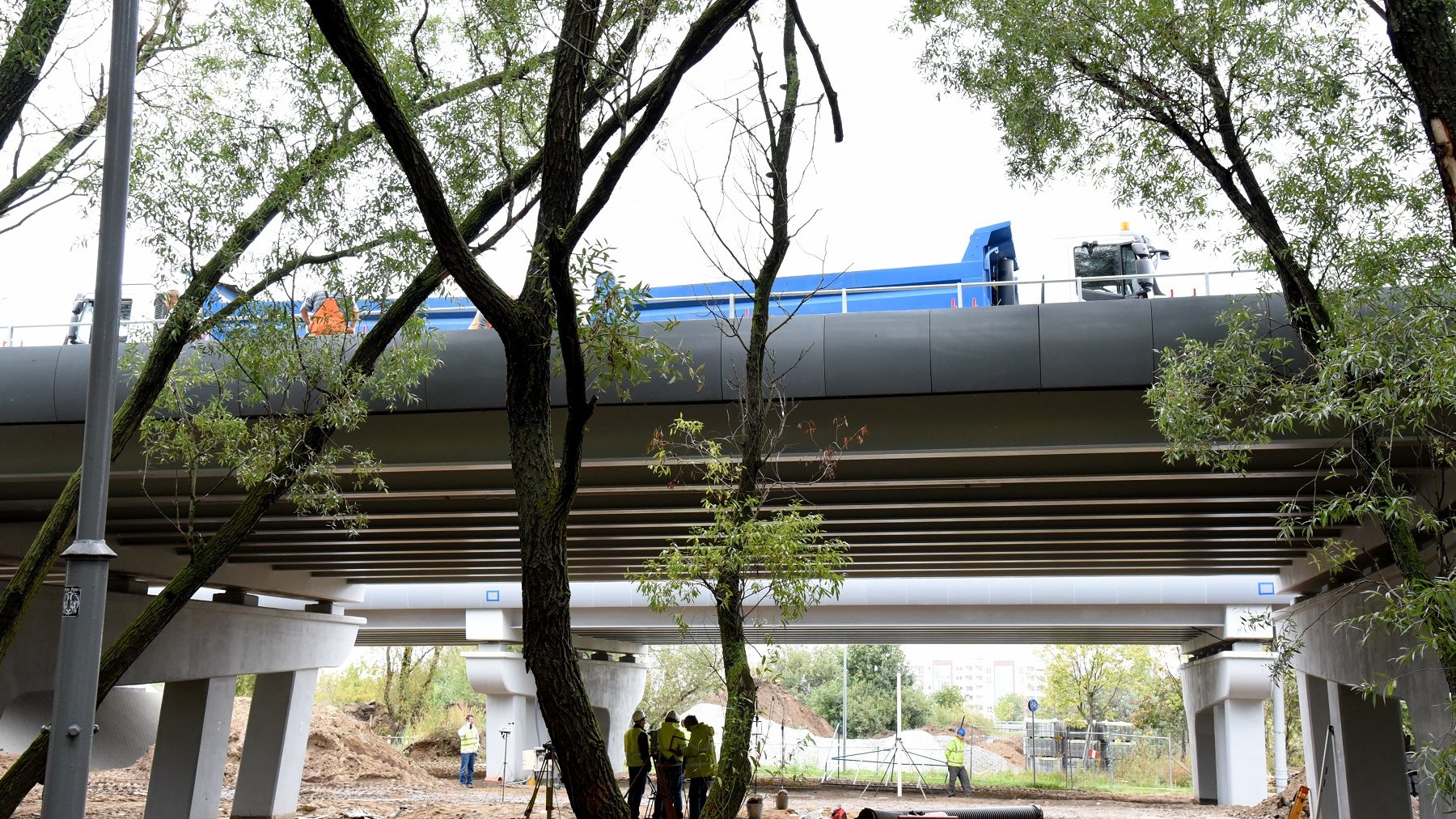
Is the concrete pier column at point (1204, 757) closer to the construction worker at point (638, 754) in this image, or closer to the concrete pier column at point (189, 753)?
the construction worker at point (638, 754)

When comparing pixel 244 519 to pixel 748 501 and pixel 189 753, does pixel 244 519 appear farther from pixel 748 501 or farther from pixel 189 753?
pixel 189 753

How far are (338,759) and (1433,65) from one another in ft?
113

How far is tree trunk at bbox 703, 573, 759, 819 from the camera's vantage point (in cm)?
732

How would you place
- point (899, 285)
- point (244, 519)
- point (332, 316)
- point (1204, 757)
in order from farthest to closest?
1. point (1204, 757)
2. point (899, 285)
3. point (332, 316)
4. point (244, 519)

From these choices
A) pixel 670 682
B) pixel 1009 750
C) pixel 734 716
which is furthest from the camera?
pixel 670 682

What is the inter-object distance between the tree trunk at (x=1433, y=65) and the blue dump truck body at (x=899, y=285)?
865 cm

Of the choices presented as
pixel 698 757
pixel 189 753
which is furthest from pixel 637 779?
pixel 189 753

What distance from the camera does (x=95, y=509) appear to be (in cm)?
577

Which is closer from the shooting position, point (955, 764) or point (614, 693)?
point (955, 764)

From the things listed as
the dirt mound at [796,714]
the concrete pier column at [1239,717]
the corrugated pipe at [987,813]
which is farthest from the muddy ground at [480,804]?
the dirt mound at [796,714]

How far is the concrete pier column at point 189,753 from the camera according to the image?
2103 centimetres

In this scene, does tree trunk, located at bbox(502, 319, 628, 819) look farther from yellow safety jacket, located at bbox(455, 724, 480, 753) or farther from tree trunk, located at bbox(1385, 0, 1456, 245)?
yellow safety jacket, located at bbox(455, 724, 480, 753)

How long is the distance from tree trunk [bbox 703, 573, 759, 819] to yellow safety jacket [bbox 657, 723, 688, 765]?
910 centimetres

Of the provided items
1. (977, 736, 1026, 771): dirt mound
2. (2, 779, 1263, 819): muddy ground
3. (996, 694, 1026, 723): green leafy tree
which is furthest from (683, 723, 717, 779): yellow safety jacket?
(996, 694, 1026, 723): green leafy tree
